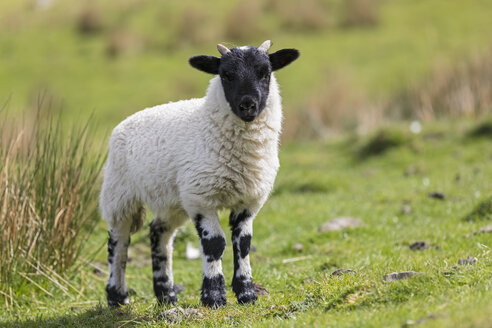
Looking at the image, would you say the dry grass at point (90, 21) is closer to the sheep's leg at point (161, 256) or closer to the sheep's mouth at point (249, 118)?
the sheep's leg at point (161, 256)

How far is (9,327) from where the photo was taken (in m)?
6.46

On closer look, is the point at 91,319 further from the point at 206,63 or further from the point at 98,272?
the point at 206,63

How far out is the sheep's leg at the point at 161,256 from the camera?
7426mm

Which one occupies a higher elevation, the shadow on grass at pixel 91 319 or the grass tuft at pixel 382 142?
the shadow on grass at pixel 91 319

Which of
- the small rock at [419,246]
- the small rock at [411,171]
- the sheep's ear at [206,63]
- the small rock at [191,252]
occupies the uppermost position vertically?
the sheep's ear at [206,63]

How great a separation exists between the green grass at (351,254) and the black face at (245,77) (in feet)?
5.90

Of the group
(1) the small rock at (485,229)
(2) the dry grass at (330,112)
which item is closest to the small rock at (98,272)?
(1) the small rock at (485,229)

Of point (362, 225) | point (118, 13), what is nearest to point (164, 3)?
point (118, 13)

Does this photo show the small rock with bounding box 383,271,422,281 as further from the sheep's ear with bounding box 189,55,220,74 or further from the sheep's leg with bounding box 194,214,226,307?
the sheep's ear with bounding box 189,55,220,74

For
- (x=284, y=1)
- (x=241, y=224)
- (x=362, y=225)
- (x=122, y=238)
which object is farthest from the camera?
(x=284, y=1)

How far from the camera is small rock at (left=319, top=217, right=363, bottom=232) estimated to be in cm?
982

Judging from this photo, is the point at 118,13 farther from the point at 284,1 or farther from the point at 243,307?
the point at 243,307

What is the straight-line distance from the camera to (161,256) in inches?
294

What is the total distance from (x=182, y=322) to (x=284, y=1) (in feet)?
95.1
